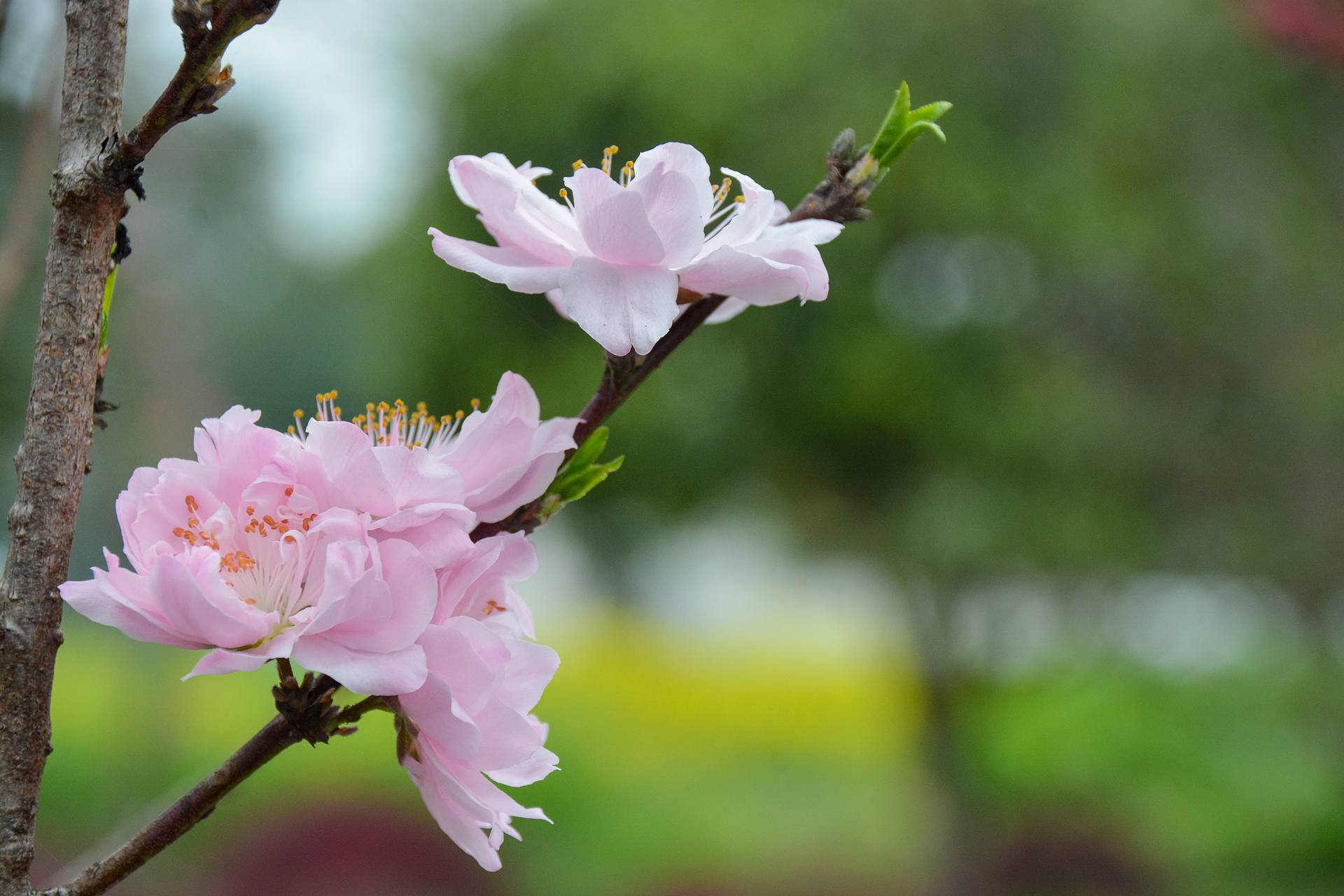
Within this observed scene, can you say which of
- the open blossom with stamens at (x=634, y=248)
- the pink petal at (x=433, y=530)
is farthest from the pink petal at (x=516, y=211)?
the pink petal at (x=433, y=530)

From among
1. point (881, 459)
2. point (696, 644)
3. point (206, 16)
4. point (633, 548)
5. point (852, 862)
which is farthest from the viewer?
point (696, 644)

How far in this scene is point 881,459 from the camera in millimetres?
3535

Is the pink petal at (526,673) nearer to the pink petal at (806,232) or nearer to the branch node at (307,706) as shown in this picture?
the branch node at (307,706)

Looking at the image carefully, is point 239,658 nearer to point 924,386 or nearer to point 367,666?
point 367,666

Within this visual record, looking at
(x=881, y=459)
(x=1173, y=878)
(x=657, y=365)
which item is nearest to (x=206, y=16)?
Answer: (x=657, y=365)

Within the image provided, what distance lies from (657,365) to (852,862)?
3.93 metres

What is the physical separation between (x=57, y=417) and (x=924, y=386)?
3046mm

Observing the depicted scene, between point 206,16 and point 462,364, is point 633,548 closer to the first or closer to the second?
point 462,364

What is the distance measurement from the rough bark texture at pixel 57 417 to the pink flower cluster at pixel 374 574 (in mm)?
22

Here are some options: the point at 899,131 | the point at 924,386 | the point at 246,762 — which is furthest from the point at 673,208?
the point at 924,386

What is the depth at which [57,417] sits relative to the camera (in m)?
0.38

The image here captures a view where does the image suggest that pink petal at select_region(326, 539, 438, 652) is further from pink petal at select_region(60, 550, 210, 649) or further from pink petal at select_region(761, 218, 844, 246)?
pink petal at select_region(761, 218, 844, 246)

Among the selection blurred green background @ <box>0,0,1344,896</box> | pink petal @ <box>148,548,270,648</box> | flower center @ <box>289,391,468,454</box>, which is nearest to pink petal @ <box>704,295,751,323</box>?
flower center @ <box>289,391,468,454</box>

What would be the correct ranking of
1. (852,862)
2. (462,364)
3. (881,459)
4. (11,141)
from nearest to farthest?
(11,141)
(881,459)
(462,364)
(852,862)
